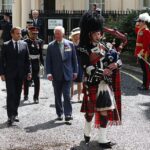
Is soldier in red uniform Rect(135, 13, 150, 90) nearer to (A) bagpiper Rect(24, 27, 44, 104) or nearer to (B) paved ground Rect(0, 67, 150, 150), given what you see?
(B) paved ground Rect(0, 67, 150, 150)

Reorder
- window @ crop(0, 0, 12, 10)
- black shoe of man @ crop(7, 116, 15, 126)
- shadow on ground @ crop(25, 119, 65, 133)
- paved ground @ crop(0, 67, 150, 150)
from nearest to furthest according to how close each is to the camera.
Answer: paved ground @ crop(0, 67, 150, 150)
shadow on ground @ crop(25, 119, 65, 133)
black shoe of man @ crop(7, 116, 15, 126)
window @ crop(0, 0, 12, 10)

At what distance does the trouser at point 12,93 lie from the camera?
10.1 meters

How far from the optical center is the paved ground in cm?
852

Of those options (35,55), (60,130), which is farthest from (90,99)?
(35,55)

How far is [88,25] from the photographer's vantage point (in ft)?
27.0

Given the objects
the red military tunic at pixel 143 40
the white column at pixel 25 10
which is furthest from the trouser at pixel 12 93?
the white column at pixel 25 10

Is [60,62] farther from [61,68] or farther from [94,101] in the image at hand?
[94,101]

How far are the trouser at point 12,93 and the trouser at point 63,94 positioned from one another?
2.35 feet

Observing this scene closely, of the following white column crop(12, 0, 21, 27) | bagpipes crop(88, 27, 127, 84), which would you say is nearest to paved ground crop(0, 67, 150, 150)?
bagpipes crop(88, 27, 127, 84)

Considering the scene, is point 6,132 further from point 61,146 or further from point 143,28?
point 143,28

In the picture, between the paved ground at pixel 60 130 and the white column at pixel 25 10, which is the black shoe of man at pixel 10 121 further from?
the white column at pixel 25 10

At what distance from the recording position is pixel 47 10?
28734mm

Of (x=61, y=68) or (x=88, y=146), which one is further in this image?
(x=61, y=68)

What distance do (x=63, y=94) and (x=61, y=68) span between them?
490 millimetres
